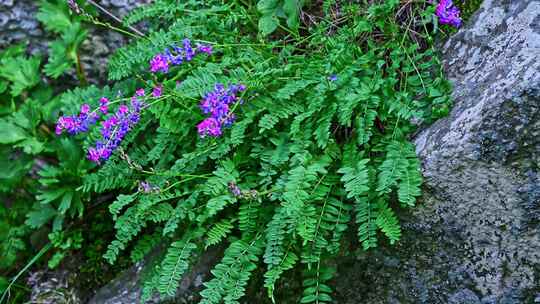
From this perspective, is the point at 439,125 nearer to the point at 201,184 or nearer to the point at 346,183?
the point at 346,183

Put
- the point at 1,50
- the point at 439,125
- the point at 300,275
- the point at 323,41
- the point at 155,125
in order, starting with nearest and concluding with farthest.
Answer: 1. the point at 439,125
2. the point at 300,275
3. the point at 323,41
4. the point at 155,125
5. the point at 1,50

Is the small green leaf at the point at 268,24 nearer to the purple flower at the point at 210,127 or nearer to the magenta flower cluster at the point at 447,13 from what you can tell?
the purple flower at the point at 210,127

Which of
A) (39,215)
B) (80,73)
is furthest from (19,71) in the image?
(39,215)

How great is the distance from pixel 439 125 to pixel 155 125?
1.74 metres

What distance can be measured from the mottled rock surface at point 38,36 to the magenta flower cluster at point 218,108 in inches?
77.9

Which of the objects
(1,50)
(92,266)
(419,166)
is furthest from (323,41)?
(1,50)

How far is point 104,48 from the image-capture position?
176 inches

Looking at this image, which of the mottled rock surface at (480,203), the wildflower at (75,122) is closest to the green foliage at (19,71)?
the wildflower at (75,122)

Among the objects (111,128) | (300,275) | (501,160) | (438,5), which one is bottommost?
(300,275)

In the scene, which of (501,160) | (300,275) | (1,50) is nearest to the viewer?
(501,160)

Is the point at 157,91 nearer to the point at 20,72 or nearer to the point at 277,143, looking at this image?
the point at 277,143

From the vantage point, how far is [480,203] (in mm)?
2465

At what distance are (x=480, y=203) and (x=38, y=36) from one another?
3563mm

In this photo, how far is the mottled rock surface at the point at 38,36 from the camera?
4.37 m
